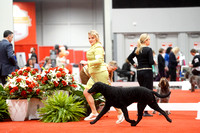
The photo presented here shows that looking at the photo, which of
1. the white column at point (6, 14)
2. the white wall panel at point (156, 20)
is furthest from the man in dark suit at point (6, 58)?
the white wall panel at point (156, 20)

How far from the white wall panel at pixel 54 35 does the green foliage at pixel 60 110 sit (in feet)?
54.8

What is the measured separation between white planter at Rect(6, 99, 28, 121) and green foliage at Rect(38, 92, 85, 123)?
312 mm

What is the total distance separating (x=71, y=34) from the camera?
22.1 m

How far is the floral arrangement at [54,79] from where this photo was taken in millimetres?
5804

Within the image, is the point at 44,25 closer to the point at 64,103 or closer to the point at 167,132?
the point at 64,103

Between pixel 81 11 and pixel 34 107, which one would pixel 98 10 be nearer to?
pixel 81 11

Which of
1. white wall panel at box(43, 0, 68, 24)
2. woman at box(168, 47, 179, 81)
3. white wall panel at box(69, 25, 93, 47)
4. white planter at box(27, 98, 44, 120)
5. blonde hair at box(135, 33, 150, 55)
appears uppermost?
white wall panel at box(43, 0, 68, 24)

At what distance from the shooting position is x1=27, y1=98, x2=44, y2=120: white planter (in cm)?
579

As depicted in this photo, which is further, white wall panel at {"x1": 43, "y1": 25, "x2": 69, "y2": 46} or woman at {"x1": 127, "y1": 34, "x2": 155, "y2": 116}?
white wall panel at {"x1": 43, "y1": 25, "x2": 69, "y2": 46}

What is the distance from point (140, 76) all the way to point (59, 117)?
1.47 metres

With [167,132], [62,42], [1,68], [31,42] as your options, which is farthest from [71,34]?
[167,132]

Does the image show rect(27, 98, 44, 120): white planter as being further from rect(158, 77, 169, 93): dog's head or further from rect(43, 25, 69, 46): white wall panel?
rect(43, 25, 69, 46): white wall panel

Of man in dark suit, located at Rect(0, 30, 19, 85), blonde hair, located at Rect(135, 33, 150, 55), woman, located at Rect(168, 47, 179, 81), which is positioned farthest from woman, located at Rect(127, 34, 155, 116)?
woman, located at Rect(168, 47, 179, 81)

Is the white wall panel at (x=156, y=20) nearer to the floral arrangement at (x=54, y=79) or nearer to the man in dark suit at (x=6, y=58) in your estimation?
the man in dark suit at (x=6, y=58)
